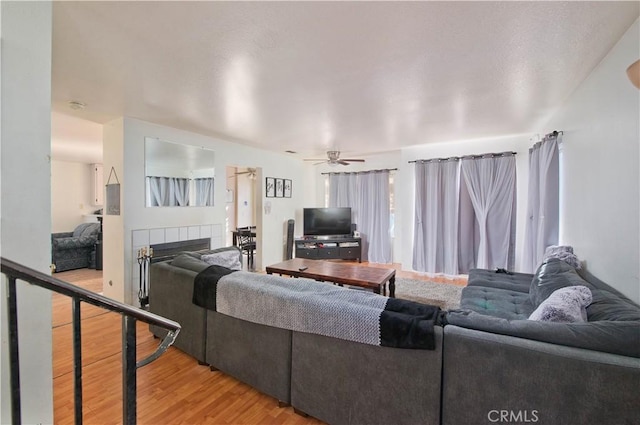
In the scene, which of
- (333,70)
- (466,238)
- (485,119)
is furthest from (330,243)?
(333,70)

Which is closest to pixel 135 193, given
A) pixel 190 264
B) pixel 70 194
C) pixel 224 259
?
pixel 224 259

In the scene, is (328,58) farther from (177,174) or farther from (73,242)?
(73,242)

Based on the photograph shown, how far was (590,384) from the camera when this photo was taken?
43.8 inches

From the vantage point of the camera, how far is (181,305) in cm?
233

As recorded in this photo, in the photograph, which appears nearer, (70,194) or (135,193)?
(135,193)

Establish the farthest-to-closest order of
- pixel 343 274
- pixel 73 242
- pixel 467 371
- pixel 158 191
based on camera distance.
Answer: pixel 73 242
pixel 158 191
pixel 343 274
pixel 467 371

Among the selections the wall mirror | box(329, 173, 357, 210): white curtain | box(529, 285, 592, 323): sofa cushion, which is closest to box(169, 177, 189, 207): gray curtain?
the wall mirror

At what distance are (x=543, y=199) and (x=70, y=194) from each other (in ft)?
30.3

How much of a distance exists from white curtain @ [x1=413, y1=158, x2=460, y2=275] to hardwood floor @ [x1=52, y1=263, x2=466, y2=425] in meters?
3.82

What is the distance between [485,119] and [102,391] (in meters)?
4.55

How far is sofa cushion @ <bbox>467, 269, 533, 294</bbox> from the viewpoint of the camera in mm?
2742

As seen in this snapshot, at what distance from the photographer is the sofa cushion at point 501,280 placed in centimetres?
274

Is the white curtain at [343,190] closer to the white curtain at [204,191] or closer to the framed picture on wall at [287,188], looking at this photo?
the framed picture on wall at [287,188]

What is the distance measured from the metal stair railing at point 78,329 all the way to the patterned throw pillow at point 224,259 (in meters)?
1.93
